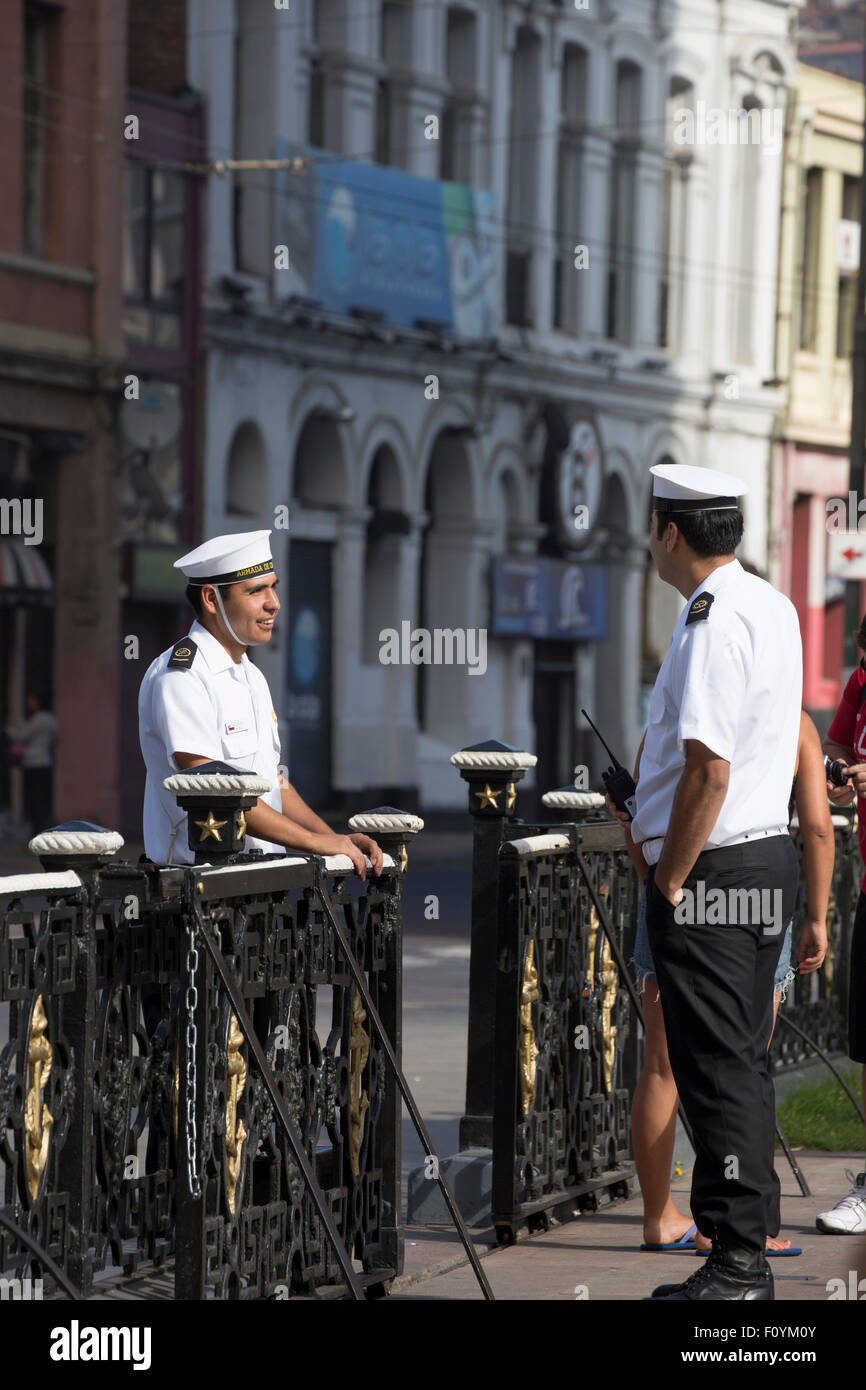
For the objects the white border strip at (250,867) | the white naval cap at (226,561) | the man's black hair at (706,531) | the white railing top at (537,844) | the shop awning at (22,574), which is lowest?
the white railing top at (537,844)

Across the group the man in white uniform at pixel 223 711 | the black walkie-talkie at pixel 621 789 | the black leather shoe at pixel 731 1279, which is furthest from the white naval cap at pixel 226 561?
the black leather shoe at pixel 731 1279

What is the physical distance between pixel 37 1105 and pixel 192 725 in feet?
4.58

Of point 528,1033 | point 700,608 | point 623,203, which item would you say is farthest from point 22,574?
point 700,608

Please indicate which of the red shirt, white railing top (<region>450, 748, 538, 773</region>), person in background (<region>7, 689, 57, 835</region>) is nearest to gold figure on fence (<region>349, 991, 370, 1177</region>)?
white railing top (<region>450, 748, 538, 773</region>)

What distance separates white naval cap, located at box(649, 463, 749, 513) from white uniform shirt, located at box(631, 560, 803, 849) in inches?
5.9

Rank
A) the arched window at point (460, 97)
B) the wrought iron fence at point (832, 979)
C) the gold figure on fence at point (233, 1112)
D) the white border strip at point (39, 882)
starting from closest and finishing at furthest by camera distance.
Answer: the white border strip at point (39, 882)
the gold figure on fence at point (233, 1112)
the wrought iron fence at point (832, 979)
the arched window at point (460, 97)

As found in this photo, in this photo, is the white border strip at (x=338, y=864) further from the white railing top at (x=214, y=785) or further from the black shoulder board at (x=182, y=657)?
the black shoulder board at (x=182, y=657)

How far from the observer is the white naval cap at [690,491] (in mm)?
5824

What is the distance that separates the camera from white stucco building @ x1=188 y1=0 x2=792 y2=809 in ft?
97.5

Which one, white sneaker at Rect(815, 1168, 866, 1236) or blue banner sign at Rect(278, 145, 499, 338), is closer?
white sneaker at Rect(815, 1168, 866, 1236)

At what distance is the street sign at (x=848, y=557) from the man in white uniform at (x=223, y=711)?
13.1 metres

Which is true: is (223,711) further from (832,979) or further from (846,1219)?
(832,979)

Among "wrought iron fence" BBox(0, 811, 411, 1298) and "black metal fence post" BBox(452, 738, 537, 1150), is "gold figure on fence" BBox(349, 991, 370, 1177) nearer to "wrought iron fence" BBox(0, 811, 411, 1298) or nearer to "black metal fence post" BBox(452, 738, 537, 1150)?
"wrought iron fence" BBox(0, 811, 411, 1298)
